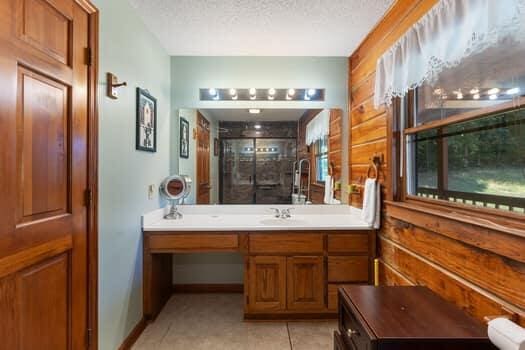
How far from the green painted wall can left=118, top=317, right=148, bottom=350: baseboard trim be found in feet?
0.13

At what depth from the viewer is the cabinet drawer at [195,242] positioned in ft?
8.00

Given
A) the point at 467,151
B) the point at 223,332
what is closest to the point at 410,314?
the point at 467,151

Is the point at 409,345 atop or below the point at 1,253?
below

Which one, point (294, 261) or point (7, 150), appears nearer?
point (7, 150)

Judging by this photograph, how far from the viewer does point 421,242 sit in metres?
1.79

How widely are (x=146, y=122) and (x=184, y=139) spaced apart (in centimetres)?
69

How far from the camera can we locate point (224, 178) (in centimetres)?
312

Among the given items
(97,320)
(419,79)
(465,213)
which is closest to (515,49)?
(419,79)

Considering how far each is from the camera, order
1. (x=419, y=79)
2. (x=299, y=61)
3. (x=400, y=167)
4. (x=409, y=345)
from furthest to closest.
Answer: (x=299, y=61)
(x=400, y=167)
(x=419, y=79)
(x=409, y=345)

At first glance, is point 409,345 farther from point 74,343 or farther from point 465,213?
point 74,343

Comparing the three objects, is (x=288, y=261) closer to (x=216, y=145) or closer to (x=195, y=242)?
(x=195, y=242)

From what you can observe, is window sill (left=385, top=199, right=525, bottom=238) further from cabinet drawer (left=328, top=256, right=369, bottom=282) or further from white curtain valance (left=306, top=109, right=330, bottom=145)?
white curtain valance (left=306, top=109, right=330, bottom=145)

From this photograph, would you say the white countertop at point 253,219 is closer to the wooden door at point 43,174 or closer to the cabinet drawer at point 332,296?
the cabinet drawer at point 332,296

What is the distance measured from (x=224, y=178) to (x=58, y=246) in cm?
182
